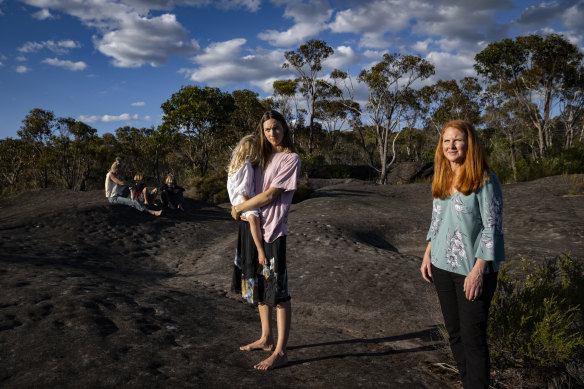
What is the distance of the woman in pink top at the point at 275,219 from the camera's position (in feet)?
9.49

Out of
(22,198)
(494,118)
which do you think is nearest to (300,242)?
(22,198)

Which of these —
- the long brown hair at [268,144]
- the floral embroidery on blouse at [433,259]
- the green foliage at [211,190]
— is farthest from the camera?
the green foliage at [211,190]

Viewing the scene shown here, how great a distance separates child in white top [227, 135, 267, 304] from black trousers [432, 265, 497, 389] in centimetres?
129

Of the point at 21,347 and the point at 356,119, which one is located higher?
the point at 356,119

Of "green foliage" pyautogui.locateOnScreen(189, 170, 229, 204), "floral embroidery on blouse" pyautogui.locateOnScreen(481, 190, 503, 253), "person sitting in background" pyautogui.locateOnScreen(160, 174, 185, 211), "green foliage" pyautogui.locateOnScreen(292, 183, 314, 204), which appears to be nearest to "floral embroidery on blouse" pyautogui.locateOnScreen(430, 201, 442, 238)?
"floral embroidery on blouse" pyautogui.locateOnScreen(481, 190, 503, 253)

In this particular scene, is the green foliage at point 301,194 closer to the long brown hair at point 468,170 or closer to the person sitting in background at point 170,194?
the person sitting in background at point 170,194

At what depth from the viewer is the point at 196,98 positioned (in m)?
28.0

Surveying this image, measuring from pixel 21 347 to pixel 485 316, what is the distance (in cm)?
315

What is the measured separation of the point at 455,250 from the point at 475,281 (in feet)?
0.81

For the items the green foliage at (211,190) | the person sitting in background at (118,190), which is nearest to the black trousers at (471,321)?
the person sitting in background at (118,190)

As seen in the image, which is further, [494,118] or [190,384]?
[494,118]

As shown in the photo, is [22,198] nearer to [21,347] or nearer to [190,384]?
[21,347]

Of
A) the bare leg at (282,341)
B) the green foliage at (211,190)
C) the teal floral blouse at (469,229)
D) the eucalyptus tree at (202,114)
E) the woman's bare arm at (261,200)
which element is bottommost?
the bare leg at (282,341)

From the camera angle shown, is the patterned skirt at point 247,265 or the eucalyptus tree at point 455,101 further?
the eucalyptus tree at point 455,101
